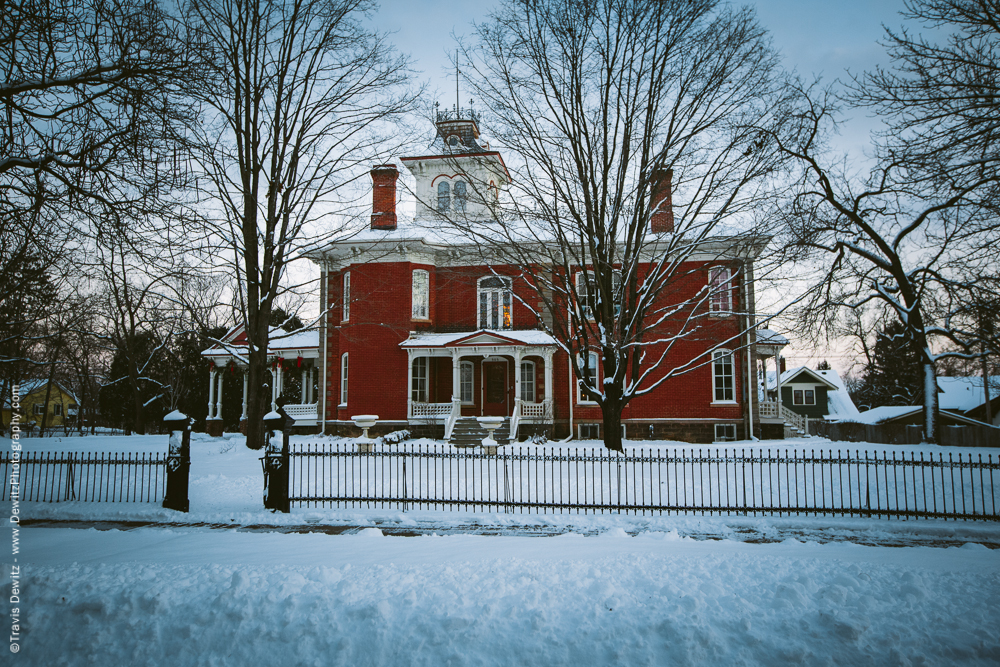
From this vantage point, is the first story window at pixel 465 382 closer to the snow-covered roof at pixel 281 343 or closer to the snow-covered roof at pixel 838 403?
the snow-covered roof at pixel 281 343

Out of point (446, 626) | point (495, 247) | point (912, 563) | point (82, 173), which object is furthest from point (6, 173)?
point (912, 563)

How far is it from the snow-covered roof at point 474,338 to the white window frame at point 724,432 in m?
8.12

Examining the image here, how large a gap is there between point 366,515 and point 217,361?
68.8 ft

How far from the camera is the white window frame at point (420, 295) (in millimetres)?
25297

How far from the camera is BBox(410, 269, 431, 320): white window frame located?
2530 centimetres

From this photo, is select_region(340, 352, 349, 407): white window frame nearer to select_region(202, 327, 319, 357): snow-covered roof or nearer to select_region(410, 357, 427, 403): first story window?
select_region(202, 327, 319, 357): snow-covered roof

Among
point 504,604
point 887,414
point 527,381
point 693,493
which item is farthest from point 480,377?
point 887,414

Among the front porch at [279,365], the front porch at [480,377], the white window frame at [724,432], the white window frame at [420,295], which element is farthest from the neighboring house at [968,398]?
the front porch at [279,365]

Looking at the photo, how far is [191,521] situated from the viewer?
32.7 feet

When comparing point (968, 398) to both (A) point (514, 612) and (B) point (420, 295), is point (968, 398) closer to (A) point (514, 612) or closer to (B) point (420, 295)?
(B) point (420, 295)

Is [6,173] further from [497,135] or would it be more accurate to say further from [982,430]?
[982,430]

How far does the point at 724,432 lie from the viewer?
79.9 feet

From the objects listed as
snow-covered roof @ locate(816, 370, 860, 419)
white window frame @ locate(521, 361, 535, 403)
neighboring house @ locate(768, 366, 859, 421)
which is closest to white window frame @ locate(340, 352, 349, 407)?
white window frame @ locate(521, 361, 535, 403)

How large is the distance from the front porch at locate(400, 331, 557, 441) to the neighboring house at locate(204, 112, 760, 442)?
47mm
